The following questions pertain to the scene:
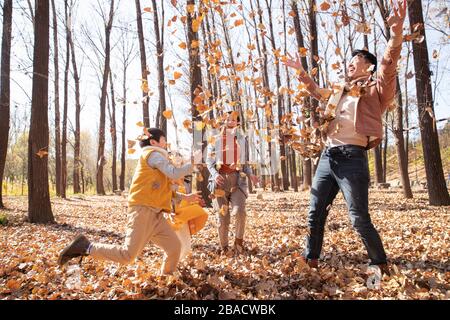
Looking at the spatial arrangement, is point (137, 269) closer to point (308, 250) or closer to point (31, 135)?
point (308, 250)

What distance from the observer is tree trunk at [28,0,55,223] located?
7.61m

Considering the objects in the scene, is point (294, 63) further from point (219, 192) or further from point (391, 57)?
point (219, 192)

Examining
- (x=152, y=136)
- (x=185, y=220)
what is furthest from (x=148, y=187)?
(x=185, y=220)

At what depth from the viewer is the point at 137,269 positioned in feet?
12.4

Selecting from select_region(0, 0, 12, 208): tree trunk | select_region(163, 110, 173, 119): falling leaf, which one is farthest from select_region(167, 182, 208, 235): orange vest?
select_region(0, 0, 12, 208): tree trunk

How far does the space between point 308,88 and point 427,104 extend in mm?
6221

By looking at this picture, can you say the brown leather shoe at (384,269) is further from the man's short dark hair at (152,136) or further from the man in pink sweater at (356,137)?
the man's short dark hair at (152,136)

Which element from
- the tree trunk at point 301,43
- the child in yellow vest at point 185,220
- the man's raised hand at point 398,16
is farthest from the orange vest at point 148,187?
the tree trunk at point 301,43

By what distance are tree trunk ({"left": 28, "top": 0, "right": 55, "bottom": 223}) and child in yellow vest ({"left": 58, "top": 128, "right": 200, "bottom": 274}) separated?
17.2 feet

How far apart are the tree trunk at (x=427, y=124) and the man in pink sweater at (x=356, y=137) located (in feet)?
20.2

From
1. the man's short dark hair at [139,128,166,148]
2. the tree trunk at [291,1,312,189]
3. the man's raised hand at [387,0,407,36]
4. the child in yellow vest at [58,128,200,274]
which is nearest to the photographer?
the man's raised hand at [387,0,407,36]

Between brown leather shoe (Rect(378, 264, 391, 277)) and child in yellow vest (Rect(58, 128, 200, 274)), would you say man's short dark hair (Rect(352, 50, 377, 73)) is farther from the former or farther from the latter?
child in yellow vest (Rect(58, 128, 200, 274))

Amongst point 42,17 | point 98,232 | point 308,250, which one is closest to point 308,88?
point 308,250
